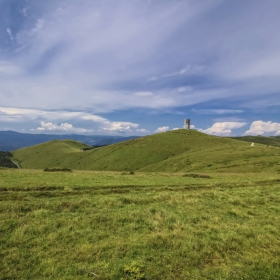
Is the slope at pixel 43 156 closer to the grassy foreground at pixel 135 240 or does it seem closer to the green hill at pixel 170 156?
the green hill at pixel 170 156

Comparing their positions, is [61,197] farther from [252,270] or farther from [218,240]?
[252,270]

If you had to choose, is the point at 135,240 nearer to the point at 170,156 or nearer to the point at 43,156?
the point at 170,156

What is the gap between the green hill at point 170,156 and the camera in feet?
219

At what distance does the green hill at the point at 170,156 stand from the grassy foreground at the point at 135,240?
45.9 m

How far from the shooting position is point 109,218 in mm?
15008

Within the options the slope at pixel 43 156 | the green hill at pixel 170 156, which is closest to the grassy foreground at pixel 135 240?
the green hill at pixel 170 156

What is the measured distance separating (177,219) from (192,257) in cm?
489

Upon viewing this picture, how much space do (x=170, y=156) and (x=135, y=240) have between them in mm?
96991

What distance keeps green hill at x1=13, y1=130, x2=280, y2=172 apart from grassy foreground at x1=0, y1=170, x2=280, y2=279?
45.9m

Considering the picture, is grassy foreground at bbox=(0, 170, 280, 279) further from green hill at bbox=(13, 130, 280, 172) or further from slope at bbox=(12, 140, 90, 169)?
slope at bbox=(12, 140, 90, 169)

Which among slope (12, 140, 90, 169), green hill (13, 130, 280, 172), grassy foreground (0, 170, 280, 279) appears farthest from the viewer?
slope (12, 140, 90, 169)

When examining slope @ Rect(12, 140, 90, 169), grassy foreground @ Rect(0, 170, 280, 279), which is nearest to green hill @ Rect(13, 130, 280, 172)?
slope @ Rect(12, 140, 90, 169)

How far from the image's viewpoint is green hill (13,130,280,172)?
6681 cm

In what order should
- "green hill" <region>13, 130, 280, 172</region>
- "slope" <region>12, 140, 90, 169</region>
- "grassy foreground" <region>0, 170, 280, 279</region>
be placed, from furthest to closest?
"slope" <region>12, 140, 90, 169</region> < "green hill" <region>13, 130, 280, 172</region> < "grassy foreground" <region>0, 170, 280, 279</region>
